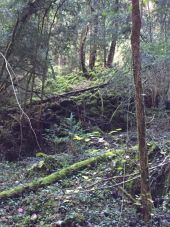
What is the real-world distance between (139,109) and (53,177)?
2969mm

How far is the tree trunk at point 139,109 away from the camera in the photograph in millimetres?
4988

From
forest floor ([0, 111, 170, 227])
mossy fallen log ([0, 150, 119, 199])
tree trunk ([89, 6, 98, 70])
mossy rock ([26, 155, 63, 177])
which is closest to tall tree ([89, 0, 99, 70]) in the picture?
tree trunk ([89, 6, 98, 70])

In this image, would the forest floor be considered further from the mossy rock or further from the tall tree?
the tall tree

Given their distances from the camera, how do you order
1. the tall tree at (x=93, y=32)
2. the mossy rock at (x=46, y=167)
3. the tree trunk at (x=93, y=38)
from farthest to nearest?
the tree trunk at (x=93, y=38), the tall tree at (x=93, y=32), the mossy rock at (x=46, y=167)

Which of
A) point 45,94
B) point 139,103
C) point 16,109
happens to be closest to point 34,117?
point 16,109

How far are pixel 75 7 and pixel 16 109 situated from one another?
141 inches

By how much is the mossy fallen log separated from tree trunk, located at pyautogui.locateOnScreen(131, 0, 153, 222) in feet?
7.86

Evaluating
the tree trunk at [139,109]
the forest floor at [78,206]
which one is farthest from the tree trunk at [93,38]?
the tree trunk at [139,109]

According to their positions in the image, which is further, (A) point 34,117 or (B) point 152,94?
(B) point 152,94

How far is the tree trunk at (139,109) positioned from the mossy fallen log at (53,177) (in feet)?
7.86

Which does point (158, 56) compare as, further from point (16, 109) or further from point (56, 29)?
point (16, 109)

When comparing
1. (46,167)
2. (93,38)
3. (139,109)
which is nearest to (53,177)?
(46,167)

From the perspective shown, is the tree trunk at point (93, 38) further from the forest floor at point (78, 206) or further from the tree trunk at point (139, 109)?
the tree trunk at point (139, 109)

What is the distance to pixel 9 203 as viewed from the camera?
6645 mm
